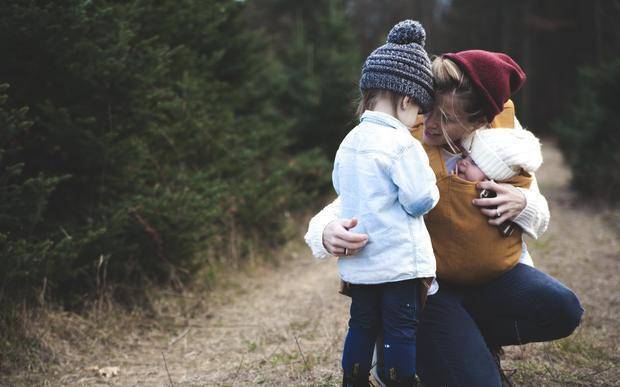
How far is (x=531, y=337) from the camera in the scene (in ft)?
8.71

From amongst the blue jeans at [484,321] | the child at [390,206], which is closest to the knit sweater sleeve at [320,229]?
the child at [390,206]

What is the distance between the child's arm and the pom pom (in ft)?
1.56

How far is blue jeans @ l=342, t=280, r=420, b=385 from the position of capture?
2.31 metres

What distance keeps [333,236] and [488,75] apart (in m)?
0.99

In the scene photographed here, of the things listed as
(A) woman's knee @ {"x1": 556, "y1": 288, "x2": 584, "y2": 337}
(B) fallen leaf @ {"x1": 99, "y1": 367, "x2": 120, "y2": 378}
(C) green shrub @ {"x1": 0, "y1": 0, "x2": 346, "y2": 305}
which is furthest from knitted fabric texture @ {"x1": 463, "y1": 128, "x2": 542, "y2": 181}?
(B) fallen leaf @ {"x1": 99, "y1": 367, "x2": 120, "y2": 378}

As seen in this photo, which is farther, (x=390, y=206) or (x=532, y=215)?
(x=532, y=215)

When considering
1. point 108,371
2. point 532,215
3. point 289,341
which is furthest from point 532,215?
point 108,371

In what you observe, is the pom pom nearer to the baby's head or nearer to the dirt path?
the baby's head

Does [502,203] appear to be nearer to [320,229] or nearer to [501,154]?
[501,154]

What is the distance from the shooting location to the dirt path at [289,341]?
10.6 feet

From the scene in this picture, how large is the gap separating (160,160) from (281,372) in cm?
256

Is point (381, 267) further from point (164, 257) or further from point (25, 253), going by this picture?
point (164, 257)

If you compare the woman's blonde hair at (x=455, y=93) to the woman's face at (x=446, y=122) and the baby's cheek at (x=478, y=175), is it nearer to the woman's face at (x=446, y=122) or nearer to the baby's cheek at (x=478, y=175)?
the woman's face at (x=446, y=122)

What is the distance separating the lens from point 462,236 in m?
2.53
